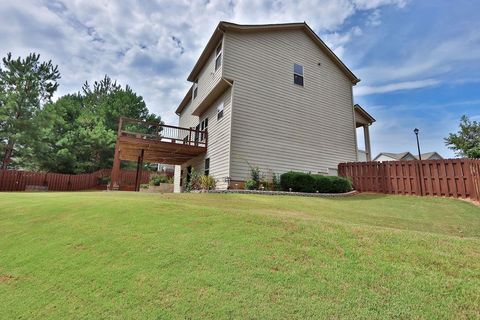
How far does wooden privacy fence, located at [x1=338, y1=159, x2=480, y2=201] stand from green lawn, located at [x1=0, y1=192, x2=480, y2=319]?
6396 millimetres

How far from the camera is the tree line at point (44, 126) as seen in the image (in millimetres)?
24375

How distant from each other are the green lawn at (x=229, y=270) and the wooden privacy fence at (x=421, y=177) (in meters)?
6.40

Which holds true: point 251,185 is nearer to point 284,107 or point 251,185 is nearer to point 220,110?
point 220,110

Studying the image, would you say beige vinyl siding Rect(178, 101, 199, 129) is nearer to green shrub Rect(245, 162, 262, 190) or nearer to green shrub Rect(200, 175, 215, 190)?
green shrub Rect(200, 175, 215, 190)

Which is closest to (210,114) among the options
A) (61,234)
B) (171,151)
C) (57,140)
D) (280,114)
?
(171,151)

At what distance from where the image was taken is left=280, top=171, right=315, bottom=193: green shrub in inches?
488

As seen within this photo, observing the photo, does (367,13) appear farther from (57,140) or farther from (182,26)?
(57,140)

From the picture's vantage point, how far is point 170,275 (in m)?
3.08

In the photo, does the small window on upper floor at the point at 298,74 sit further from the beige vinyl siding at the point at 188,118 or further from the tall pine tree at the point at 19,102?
the tall pine tree at the point at 19,102

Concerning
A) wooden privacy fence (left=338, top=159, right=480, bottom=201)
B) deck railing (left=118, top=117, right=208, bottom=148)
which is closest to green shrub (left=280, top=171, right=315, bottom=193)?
wooden privacy fence (left=338, top=159, right=480, bottom=201)

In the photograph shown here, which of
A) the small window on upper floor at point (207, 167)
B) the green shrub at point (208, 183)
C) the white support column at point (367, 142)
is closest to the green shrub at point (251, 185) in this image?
the green shrub at point (208, 183)

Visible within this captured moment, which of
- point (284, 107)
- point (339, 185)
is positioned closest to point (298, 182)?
point (339, 185)

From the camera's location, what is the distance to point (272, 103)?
14102mm

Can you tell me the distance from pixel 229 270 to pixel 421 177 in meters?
12.1
